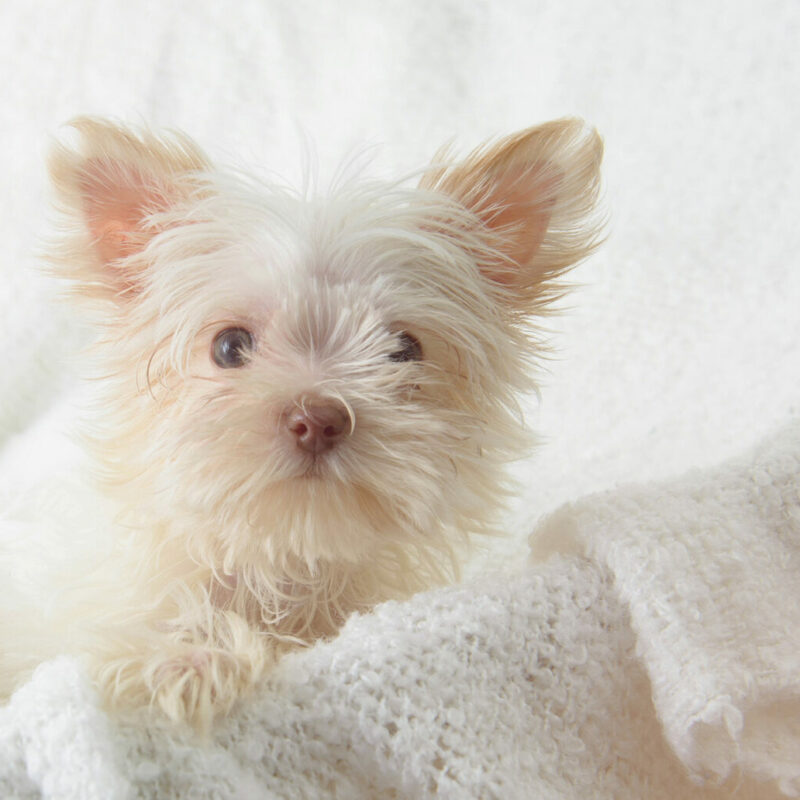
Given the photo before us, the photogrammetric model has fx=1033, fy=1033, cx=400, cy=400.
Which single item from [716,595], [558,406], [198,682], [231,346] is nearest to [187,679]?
[198,682]

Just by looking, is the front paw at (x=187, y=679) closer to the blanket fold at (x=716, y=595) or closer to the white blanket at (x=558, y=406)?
the white blanket at (x=558, y=406)

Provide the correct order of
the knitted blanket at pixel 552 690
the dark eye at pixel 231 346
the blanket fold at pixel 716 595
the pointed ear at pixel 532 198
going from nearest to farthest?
the knitted blanket at pixel 552 690, the blanket fold at pixel 716 595, the dark eye at pixel 231 346, the pointed ear at pixel 532 198

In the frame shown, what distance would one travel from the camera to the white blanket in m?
1.04

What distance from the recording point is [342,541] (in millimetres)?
1247

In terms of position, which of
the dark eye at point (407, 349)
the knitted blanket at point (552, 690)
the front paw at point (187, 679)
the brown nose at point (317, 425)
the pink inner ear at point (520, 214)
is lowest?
the front paw at point (187, 679)

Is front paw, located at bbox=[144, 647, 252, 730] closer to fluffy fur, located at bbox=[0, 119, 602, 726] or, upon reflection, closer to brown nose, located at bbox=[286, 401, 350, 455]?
fluffy fur, located at bbox=[0, 119, 602, 726]

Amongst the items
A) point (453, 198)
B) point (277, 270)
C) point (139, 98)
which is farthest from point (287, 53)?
point (277, 270)

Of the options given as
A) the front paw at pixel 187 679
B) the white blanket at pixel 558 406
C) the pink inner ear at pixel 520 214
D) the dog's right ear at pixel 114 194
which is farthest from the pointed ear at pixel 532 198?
the front paw at pixel 187 679

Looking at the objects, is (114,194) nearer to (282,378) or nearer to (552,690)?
(282,378)

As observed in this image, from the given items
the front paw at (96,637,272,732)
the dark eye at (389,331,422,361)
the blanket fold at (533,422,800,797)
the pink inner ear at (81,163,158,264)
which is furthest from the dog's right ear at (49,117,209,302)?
the blanket fold at (533,422,800,797)

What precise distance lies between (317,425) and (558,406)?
121cm

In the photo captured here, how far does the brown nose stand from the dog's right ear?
43 cm

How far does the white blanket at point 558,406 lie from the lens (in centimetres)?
104

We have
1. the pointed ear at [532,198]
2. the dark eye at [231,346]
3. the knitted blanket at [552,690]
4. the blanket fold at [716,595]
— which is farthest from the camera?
the pointed ear at [532,198]
